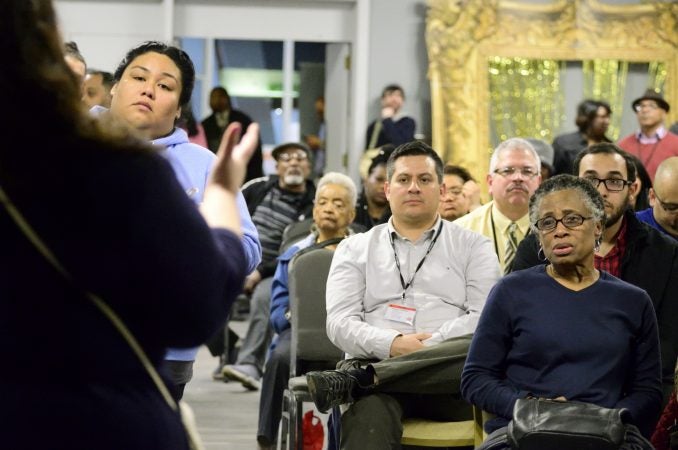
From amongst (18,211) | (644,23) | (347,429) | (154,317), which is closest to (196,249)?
(154,317)

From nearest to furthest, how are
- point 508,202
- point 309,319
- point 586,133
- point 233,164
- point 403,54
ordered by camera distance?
point 233,164, point 309,319, point 508,202, point 586,133, point 403,54

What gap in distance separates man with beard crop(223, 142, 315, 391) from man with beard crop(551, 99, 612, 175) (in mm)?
2130

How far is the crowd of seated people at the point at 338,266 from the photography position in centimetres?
152

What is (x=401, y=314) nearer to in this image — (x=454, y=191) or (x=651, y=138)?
(x=454, y=191)

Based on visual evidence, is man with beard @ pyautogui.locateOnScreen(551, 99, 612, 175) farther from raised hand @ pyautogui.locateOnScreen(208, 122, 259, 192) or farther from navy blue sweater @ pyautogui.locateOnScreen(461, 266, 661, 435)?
raised hand @ pyautogui.locateOnScreen(208, 122, 259, 192)

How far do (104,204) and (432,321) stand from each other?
9.76ft

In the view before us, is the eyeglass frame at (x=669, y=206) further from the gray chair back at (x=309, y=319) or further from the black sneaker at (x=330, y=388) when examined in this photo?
the black sneaker at (x=330, y=388)

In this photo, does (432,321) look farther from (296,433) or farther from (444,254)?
(296,433)

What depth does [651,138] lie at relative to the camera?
8750 mm

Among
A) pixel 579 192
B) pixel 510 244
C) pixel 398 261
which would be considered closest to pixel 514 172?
pixel 510 244

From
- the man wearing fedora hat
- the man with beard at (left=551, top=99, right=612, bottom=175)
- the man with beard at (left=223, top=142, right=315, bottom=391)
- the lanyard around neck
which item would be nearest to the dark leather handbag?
the lanyard around neck

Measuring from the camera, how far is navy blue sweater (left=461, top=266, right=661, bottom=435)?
3629 mm

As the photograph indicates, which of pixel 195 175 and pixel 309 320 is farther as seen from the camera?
pixel 309 320

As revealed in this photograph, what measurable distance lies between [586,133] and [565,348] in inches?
228
